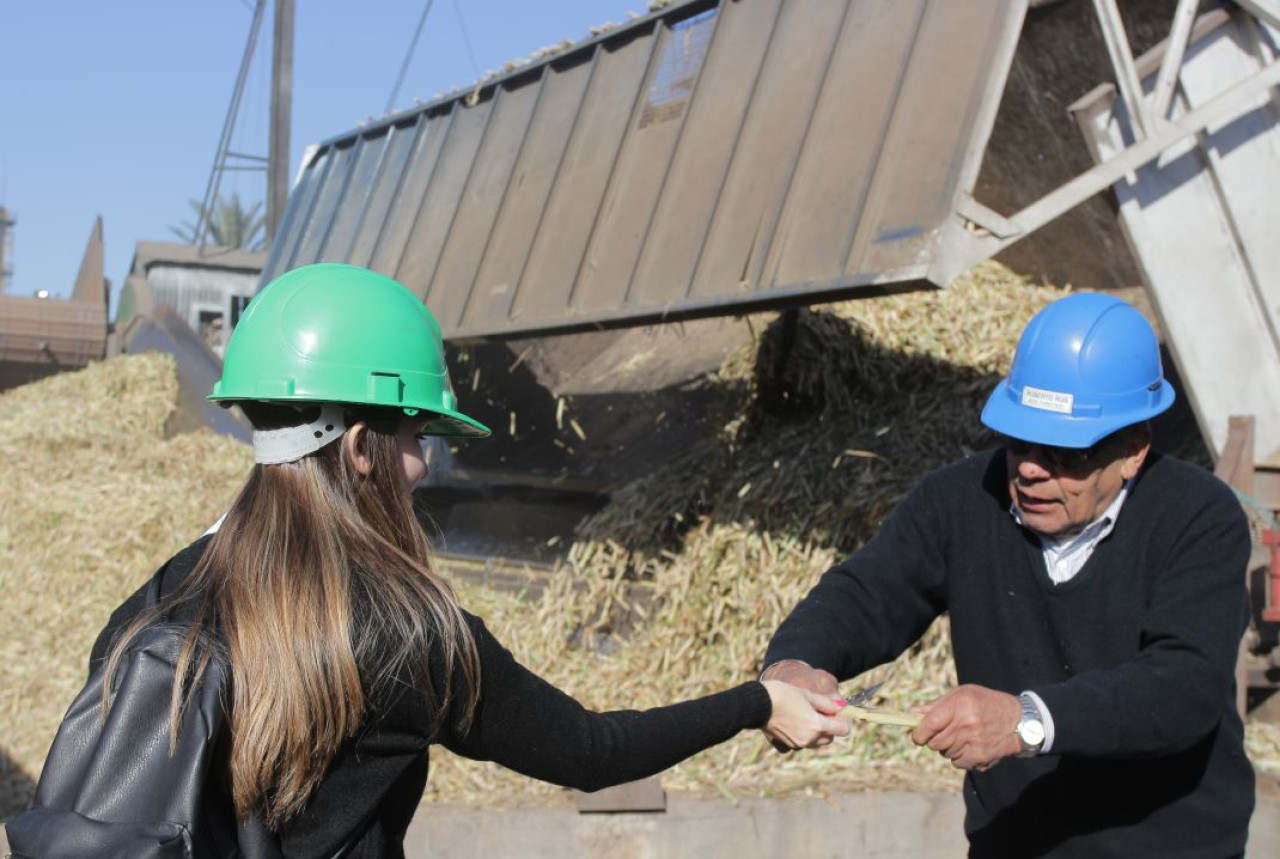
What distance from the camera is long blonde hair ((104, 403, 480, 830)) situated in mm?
2098

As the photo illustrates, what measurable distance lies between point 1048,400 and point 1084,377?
0.32 ft

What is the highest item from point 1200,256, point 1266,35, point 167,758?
point 1266,35

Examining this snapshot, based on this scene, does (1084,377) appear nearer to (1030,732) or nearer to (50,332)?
(1030,732)

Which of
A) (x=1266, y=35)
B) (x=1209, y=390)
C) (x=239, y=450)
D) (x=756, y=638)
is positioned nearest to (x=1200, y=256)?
(x=1209, y=390)

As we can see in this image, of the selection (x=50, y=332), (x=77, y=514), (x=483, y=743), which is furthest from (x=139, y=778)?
(x=50, y=332)

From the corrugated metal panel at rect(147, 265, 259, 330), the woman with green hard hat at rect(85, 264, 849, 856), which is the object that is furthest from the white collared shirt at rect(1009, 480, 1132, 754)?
the corrugated metal panel at rect(147, 265, 259, 330)

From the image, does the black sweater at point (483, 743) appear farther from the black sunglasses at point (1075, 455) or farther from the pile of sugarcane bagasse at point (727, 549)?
the pile of sugarcane bagasse at point (727, 549)

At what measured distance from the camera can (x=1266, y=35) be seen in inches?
239

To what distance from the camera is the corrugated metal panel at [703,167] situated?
221 inches

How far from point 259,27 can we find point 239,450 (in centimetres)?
1493

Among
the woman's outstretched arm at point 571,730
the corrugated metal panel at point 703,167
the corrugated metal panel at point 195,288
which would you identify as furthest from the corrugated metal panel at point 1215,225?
the corrugated metal panel at point 195,288

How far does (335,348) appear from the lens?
2434 mm

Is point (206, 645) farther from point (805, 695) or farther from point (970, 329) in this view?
point (970, 329)

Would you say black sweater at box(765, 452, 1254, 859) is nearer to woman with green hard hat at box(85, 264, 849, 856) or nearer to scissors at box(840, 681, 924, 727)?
scissors at box(840, 681, 924, 727)
